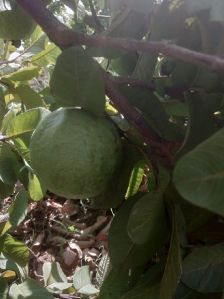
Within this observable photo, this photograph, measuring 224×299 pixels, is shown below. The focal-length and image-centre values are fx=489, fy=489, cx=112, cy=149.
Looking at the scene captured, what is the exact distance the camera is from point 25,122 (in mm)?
1128

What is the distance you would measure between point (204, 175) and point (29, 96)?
85cm

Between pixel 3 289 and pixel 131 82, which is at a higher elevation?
pixel 131 82

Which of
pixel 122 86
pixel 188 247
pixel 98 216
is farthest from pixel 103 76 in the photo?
pixel 98 216

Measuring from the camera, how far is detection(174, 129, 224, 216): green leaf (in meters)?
0.58

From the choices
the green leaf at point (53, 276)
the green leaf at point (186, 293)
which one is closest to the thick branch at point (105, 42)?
the green leaf at point (186, 293)

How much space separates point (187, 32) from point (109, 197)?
319 millimetres

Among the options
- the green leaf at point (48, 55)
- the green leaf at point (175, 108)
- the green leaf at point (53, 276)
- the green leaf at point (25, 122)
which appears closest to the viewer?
the green leaf at point (175, 108)

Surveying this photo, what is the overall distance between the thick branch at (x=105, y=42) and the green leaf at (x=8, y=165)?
1.54 ft

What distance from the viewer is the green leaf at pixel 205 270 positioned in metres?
0.77

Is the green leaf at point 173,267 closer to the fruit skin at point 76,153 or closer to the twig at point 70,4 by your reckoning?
the fruit skin at point 76,153

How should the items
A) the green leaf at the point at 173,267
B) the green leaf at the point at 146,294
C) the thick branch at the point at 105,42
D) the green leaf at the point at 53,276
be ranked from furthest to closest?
the green leaf at the point at 53,276 < the green leaf at the point at 146,294 < the green leaf at the point at 173,267 < the thick branch at the point at 105,42

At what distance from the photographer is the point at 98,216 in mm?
2684

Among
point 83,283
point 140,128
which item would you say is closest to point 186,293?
point 140,128

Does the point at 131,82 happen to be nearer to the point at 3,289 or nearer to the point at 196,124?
the point at 196,124
